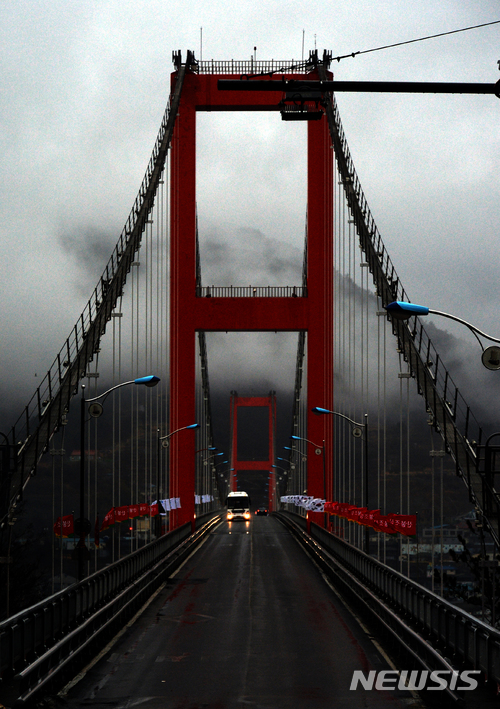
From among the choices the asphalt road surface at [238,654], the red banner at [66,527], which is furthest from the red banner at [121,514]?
the red banner at [66,527]

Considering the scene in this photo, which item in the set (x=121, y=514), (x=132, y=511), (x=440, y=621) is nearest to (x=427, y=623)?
(x=440, y=621)

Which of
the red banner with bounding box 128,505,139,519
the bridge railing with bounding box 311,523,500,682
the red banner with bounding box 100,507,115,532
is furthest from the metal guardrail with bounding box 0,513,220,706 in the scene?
the bridge railing with bounding box 311,523,500,682

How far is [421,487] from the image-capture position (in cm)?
16512

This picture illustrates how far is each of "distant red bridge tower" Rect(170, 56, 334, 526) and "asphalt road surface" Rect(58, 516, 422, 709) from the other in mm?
25492

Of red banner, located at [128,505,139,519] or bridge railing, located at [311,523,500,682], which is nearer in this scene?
bridge railing, located at [311,523,500,682]

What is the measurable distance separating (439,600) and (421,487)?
146698 millimetres

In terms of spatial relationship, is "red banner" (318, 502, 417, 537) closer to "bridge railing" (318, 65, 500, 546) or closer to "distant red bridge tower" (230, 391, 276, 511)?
"bridge railing" (318, 65, 500, 546)

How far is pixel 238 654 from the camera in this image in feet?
72.9

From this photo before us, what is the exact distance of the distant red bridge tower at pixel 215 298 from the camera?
6362 centimetres

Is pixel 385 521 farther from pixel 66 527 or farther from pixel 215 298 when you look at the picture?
pixel 215 298

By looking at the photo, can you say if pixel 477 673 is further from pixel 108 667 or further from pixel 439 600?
pixel 108 667

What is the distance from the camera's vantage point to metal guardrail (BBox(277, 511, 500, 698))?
57.7 feet

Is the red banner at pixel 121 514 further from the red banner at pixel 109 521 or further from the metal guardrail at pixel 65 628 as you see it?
the metal guardrail at pixel 65 628

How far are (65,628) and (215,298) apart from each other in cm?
4302
